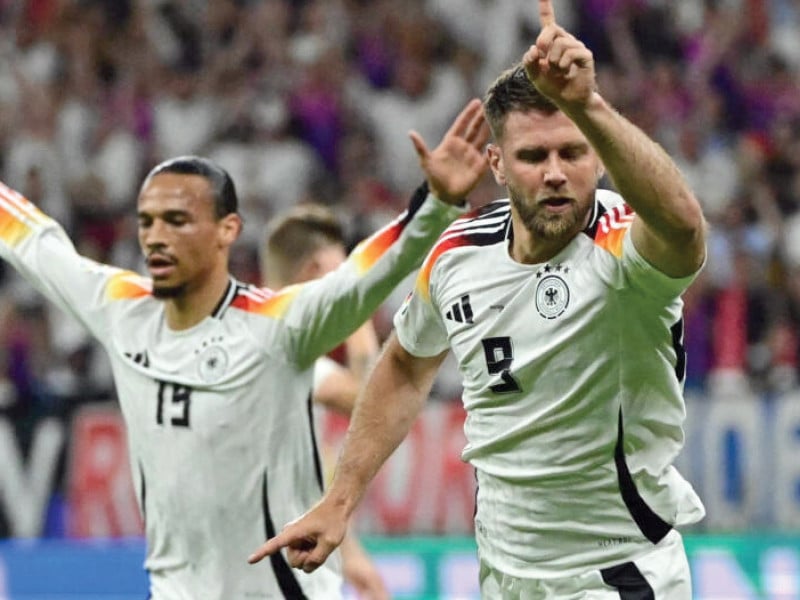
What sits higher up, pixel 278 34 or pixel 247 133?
pixel 278 34

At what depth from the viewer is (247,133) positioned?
1390cm

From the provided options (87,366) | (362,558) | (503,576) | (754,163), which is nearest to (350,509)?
(503,576)

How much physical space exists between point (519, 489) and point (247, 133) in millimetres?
9513

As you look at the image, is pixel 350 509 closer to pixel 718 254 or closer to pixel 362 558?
pixel 362 558

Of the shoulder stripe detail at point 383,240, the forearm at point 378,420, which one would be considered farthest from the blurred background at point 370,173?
the forearm at point 378,420

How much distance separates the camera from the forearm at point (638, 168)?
12.9 ft

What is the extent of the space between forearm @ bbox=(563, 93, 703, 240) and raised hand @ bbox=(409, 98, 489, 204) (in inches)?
60.4

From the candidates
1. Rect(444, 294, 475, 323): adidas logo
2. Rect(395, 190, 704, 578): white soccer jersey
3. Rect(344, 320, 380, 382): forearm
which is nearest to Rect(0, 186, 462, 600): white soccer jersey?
Rect(444, 294, 475, 323): adidas logo

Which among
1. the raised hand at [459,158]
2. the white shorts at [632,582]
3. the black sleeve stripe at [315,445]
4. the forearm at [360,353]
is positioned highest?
the raised hand at [459,158]

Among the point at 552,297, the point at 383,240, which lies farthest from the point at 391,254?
the point at 552,297

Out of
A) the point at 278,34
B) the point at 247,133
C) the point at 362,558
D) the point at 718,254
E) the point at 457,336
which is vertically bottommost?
the point at 362,558

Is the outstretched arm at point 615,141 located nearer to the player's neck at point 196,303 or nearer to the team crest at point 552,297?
the team crest at point 552,297

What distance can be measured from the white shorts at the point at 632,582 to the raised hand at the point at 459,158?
139 cm

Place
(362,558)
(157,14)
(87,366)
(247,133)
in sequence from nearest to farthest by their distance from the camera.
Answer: (362,558) < (87,366) < (247,133) < (157,14)
